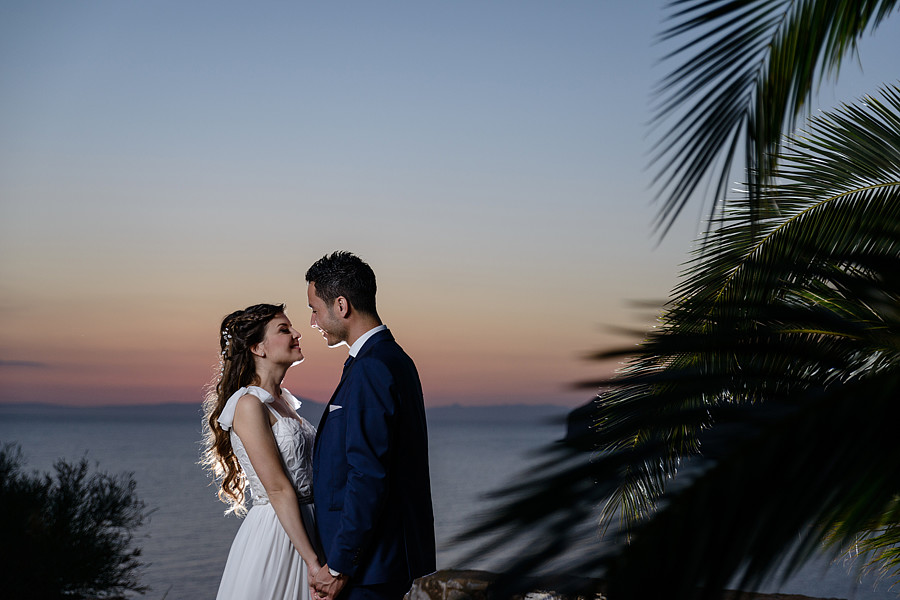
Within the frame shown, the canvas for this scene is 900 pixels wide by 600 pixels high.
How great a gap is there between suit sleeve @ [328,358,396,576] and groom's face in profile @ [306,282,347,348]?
26 centimetres

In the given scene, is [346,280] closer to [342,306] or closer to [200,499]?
[342,306]

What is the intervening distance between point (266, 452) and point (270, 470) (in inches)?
2.7

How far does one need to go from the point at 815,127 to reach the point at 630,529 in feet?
11.3

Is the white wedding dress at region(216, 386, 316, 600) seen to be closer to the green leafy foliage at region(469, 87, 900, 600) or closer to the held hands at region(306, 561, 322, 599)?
the held hands at region(306, 561, 322, 599)

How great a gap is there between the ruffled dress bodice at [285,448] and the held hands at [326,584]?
1.42 feet

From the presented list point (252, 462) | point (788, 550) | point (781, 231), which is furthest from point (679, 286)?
point (788, 550)

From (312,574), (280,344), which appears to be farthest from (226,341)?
(312,574)

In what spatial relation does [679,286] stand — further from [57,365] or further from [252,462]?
[57,365]

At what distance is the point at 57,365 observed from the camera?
35188 millimetres

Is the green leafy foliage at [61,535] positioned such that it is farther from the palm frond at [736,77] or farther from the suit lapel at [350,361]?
the palm frond at [736,77]

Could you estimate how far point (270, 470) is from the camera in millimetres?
3031

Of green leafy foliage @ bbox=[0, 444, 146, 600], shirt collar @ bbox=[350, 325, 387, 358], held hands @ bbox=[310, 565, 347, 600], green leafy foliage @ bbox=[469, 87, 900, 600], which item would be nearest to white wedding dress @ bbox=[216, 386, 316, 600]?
held hands @ bbox=[310, 565, 347, 600]

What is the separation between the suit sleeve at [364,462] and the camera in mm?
2619

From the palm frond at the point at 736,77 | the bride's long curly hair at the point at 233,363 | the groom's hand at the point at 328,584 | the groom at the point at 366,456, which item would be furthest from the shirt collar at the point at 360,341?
the palm frond at the point at 736,77
